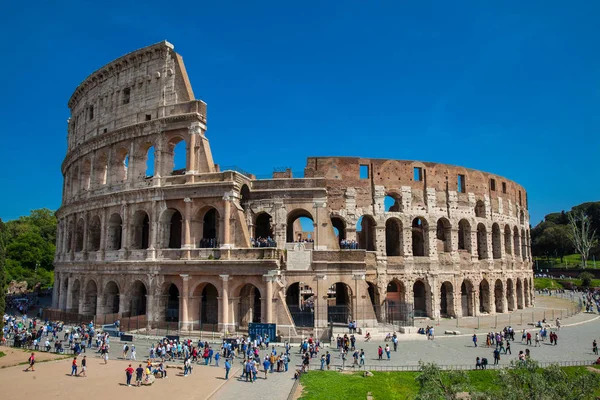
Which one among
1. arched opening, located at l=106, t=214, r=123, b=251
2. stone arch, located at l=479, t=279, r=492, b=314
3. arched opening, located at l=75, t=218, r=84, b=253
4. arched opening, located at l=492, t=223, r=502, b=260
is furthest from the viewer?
arched opening, located at l=492, t=223, r=502, b=260

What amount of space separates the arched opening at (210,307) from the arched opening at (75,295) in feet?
38.1

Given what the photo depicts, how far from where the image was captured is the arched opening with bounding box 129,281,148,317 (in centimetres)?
2980

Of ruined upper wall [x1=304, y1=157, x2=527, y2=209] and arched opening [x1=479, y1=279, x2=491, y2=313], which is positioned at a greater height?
ruined upper wall [x1=304, y1=157, x2=527, y2=209]

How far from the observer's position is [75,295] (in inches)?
1350

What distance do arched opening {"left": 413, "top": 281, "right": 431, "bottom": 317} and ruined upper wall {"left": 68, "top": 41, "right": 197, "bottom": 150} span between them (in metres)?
23.9

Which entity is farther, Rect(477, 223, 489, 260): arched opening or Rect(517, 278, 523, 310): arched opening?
Rect(517, 278, 523, 310): arched opening

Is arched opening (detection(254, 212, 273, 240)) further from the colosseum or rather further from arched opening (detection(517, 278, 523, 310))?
arched opening (detection(517, 278, 523, 310))

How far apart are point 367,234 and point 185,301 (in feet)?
53.5

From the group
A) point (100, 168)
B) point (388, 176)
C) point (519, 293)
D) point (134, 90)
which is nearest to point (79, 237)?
point (100, 168)

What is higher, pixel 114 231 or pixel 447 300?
pixel 114 231

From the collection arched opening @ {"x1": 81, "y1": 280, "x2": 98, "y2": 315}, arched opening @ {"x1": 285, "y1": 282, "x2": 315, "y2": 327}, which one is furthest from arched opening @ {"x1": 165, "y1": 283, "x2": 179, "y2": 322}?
arched opening @ {"x1": 285, "y1": 282, "x2": 315, "y2": 327}

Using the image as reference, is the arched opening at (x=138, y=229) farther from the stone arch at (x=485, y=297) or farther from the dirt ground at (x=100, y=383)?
the stone arch at (x=485, y=297)

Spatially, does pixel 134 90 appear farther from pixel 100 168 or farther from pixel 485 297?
pixel 485 297

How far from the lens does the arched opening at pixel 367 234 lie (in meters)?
33.8
